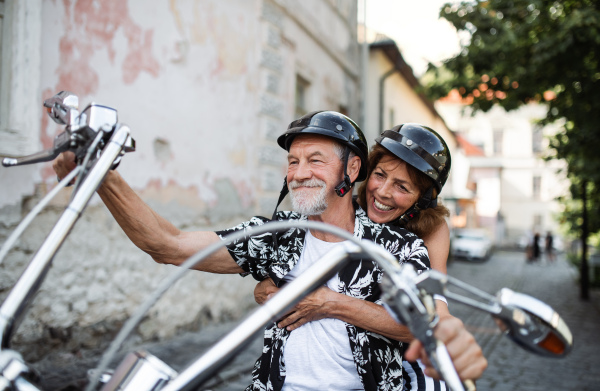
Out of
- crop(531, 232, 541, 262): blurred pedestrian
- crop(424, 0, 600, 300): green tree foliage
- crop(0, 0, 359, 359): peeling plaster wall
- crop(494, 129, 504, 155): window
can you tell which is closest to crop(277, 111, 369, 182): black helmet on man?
crop(0, 0, 359, 359): peeling plaster wall

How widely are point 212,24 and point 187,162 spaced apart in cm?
191

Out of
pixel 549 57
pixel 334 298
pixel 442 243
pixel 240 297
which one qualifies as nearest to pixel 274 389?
pixel 334 298

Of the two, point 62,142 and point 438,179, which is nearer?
point 62,142

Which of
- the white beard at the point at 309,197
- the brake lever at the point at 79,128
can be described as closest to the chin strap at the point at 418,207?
the white beard at the point at 309,197

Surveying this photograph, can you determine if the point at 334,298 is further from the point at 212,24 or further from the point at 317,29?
the point at 317,29

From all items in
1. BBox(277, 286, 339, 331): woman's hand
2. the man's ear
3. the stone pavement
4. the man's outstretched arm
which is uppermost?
the man's ear

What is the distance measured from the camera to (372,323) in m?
1.89

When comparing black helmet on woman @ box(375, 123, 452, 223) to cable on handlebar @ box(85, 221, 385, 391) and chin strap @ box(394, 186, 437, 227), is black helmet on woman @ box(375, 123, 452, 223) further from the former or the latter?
cable on handlebar @ box(85, 221, 385, 391)

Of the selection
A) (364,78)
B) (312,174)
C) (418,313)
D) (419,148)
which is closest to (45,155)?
(418,313)

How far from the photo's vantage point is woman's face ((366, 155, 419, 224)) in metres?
2.48

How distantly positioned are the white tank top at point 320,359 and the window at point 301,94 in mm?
7926

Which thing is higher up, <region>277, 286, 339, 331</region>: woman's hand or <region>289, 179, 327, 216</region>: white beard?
<region>289, 179, 327, 216</region>: white beard

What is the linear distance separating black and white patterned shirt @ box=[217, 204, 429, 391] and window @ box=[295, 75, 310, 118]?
764 cm

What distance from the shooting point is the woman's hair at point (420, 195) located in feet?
8.39
